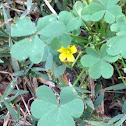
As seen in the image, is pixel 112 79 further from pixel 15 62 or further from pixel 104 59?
pixel 15 62

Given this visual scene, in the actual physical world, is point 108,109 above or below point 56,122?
below

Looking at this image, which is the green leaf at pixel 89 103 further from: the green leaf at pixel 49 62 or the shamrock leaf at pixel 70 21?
the shamrock leaf at pixel 70 21

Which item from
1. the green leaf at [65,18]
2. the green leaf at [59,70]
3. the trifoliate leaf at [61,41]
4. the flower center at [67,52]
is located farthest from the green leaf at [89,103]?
the green leaf at [65,18]

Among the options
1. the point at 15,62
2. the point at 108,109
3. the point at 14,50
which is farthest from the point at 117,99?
the point at 14,50

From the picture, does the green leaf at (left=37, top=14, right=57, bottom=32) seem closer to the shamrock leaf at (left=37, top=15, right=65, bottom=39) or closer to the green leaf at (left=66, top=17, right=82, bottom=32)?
the shamrock leaf at (left=37, top=15, right=65, bottom=39)

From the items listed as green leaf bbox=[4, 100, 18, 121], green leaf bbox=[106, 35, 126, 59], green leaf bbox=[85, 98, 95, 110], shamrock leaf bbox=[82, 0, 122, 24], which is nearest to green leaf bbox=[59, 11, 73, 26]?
shamrock leaf bbox=[82, 0, 122, 24]

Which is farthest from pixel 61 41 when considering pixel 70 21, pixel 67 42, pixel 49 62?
pixel 49 62

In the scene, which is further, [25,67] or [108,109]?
[108,109]
